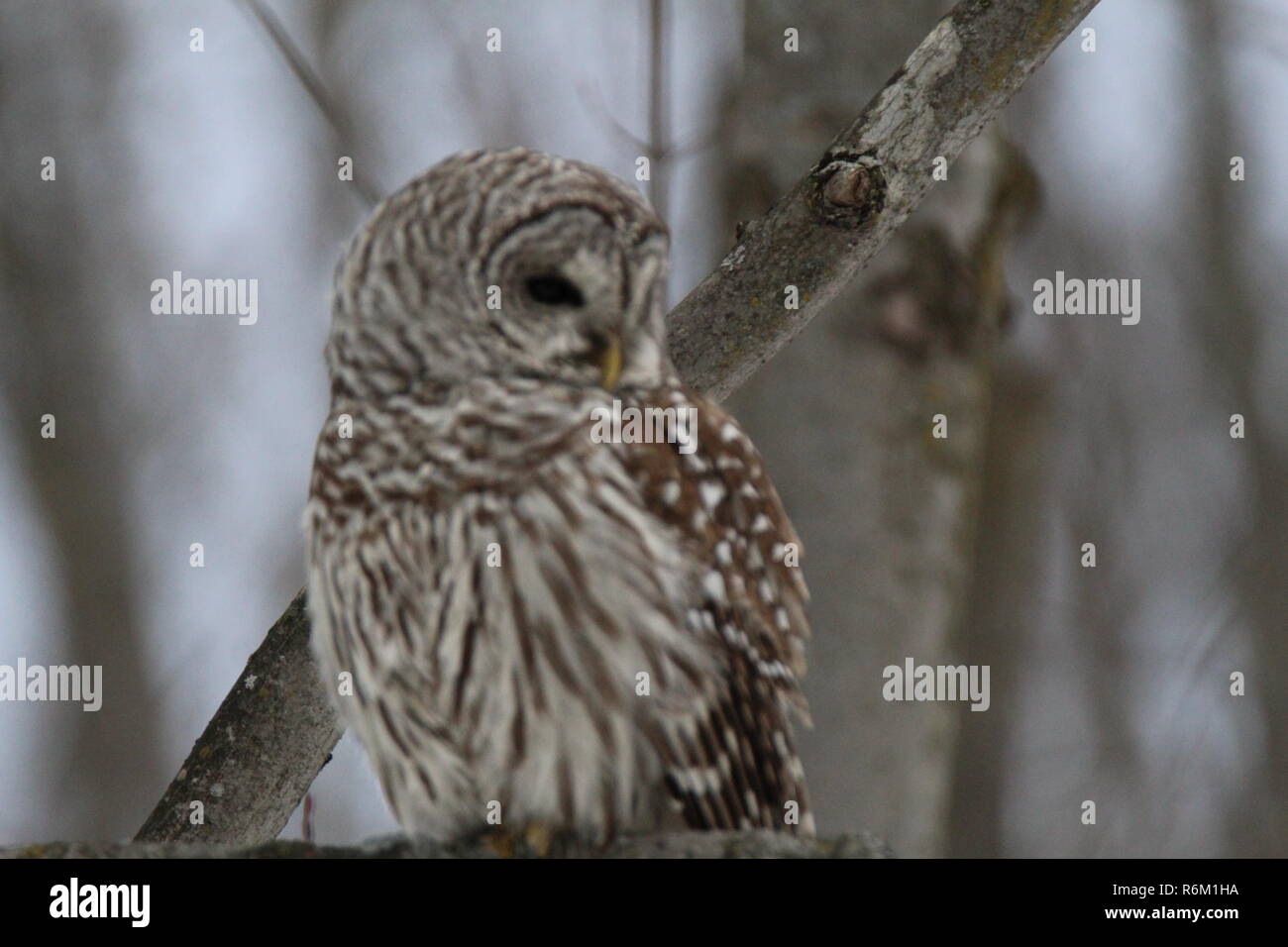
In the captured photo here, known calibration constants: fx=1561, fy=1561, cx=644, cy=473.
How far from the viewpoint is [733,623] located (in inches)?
132

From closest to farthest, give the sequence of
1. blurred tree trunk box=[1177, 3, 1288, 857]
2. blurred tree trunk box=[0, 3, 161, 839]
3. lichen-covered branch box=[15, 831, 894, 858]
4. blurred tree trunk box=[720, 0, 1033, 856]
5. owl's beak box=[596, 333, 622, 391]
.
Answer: lichen-covered branch box=[15, 831, 894, 858] → owl's beak box=[596, 333, 622, 391] → blurred tree trunk box=[720, 0, 1033, 856] → blurred tree trunk box=[0, 3, 161, 839] → blurred tree trunk box=[1177, 3, 1288, 857]

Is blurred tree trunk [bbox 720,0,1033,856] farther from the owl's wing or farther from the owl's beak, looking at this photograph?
the owl's beak

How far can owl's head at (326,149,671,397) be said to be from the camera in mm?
3014

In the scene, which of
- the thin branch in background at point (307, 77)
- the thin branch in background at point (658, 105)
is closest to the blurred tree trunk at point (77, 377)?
the thin branch in background at point (307, 77)

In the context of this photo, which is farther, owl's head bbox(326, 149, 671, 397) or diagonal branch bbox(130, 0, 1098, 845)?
diagonal branch bbox(130, 0, 1098, 845)

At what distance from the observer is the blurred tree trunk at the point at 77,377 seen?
967 cm

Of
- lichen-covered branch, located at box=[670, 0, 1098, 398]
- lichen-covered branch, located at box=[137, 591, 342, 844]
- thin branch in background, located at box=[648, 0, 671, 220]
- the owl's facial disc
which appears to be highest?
thin branch in background, located at box=[648, 0, 671, 220]

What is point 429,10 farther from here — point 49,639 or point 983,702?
point 983,702

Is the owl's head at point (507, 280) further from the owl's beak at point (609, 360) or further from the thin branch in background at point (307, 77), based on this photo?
the thin branch in background at point (307, 77)

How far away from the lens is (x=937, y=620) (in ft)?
17.5

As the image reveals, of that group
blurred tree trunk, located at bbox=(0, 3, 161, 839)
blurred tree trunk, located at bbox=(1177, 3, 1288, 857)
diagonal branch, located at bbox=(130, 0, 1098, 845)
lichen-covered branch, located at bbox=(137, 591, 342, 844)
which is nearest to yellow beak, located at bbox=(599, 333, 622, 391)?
diagonal branch, located at bbox=(130, 0, 1098, 845)

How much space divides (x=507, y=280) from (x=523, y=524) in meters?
0.48

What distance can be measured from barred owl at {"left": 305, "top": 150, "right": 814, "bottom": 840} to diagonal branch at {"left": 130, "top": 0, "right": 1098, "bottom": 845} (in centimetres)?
62
